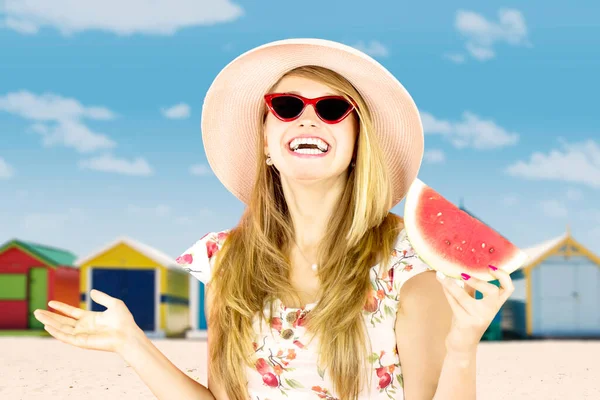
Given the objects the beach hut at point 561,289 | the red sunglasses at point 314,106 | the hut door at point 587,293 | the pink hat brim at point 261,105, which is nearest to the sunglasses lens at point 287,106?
the red sunglasses at point 314,106

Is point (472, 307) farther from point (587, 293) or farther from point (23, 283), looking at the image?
point (23, 283)

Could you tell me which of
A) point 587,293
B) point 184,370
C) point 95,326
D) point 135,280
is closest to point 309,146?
point 95,326

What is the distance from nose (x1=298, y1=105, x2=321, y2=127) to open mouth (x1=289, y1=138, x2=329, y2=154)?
0.23 feet

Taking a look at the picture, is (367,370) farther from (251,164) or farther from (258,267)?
(251,164)

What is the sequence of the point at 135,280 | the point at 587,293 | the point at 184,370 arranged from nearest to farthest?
the point at 184,370
the point at 135,280
the point at 587,293

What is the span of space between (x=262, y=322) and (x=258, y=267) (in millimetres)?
325

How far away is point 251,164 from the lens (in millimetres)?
4398

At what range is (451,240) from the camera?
3.19 m

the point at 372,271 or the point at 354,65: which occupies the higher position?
the point at 354,65

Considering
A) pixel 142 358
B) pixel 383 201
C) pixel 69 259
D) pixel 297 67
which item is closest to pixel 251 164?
pixel 297 67

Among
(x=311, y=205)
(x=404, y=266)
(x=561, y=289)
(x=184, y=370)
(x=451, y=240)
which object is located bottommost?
(x=184, y=370)

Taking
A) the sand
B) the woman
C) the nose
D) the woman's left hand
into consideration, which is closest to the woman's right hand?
the woman

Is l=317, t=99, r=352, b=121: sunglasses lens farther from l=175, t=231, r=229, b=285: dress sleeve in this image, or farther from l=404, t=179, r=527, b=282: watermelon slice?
l=175, t=231, r=229, b=285: dress sleeve

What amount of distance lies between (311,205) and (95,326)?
1.21 metres
